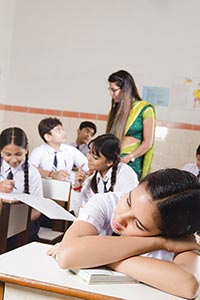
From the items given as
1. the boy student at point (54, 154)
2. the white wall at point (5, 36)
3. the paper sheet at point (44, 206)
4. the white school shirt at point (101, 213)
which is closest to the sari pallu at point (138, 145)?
the boy student at point (54, 154)

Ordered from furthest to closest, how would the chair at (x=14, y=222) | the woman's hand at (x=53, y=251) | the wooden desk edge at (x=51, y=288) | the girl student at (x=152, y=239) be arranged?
the chair at (x=14, y=222)
the woman's hand at (x=53, y=251)
the girl student at (x=152, y=239)
the wooden desk edge at (x=51, y=288)

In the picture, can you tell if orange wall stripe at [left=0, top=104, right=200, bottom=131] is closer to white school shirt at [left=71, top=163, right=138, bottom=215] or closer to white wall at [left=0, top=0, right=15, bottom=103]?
white wall at [left=0, top=0, right=15, bottom=103]

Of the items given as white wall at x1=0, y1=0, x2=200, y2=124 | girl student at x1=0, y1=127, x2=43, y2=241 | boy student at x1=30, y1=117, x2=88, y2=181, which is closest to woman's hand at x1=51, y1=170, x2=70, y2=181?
boy student at x1=30, y1=117, x2=88, y2=181

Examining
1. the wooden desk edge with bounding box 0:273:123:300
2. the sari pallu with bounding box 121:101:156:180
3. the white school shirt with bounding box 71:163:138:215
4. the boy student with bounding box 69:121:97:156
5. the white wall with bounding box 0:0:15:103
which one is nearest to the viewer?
the wooden desk edge with bounding box 0:273:123:300

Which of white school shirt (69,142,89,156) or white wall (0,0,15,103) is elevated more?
white wall (0,0,15,103)

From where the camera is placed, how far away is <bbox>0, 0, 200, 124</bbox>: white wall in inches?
114

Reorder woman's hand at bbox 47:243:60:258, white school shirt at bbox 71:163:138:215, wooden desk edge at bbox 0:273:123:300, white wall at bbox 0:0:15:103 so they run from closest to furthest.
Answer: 1. wooden desk edge at bbox 0:273:123:300
2. woman's hand at bbox 47:243:60:258
3. white school shirt at bbox 71:163:138:215
4. white wall at bbox 0:0:15:103

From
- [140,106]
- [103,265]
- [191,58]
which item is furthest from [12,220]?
[103,265]

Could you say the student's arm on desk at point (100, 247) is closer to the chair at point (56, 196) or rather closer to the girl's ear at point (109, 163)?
the girl's ear at point (109, 163)

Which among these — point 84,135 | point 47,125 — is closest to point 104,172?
point 84,135

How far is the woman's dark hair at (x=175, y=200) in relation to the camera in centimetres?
112

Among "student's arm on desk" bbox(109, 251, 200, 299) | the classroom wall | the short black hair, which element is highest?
the classroom wall

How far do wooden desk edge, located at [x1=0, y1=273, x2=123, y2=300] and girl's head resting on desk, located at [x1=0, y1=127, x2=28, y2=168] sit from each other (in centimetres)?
213

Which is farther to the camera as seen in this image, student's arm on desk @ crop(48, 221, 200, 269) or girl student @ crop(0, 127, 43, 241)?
girl student @ crop(0, 127, 43, 241)
